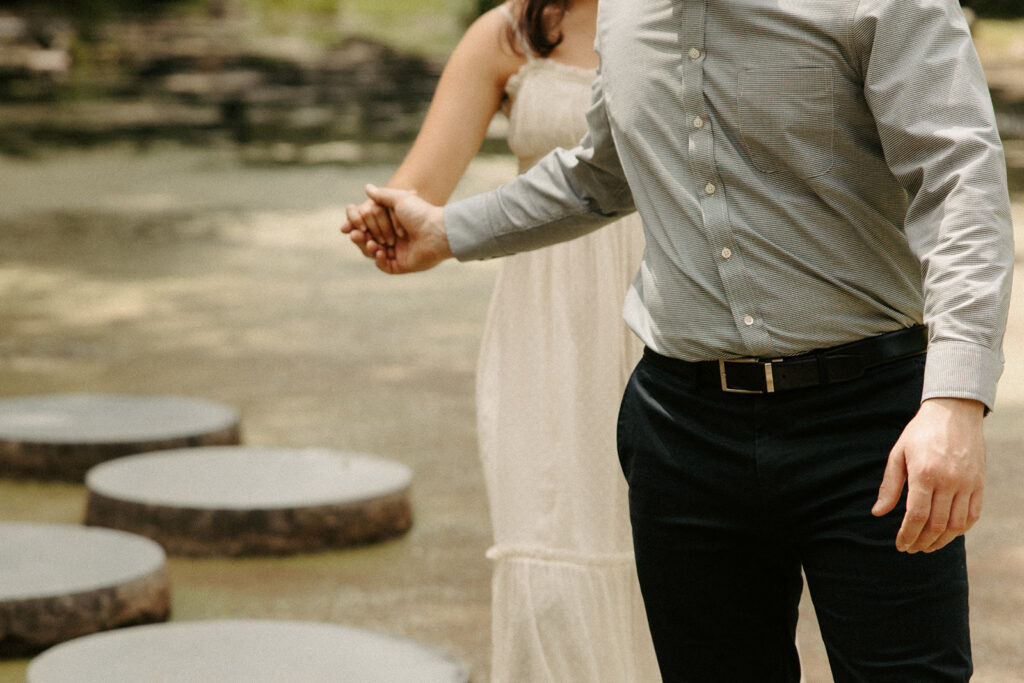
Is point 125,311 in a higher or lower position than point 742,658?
lower

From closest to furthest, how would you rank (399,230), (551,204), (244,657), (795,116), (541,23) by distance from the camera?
(795,116) < (551,204) < (399,230) < (541,23) < (244,657)

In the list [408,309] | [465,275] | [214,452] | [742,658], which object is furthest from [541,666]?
[465,275]

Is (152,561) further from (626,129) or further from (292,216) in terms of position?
(292,216)

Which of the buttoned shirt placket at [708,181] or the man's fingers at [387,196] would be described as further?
the man's fingers at [387,196]


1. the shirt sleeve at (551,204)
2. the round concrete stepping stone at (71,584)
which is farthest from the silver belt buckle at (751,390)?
the round concrete stepping stone at (71,584)

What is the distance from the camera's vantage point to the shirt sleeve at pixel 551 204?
8.40 ft

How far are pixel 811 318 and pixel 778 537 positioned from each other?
318mm

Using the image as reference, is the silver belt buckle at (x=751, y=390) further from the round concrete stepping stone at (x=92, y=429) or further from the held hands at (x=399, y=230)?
the round concrete stepping stone at (x=92, y=429)

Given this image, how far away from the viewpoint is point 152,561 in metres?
4.59

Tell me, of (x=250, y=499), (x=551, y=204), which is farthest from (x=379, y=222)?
(x=250, y=499)

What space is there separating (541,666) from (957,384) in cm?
160

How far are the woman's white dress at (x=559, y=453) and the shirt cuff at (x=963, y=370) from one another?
1465 mm

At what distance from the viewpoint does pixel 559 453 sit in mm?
3412

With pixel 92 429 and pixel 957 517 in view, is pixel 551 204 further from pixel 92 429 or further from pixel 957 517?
pixel 92 429
